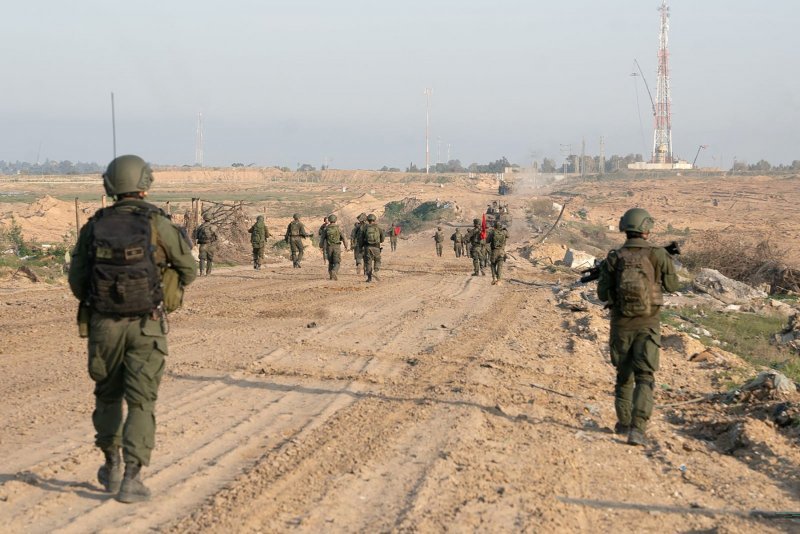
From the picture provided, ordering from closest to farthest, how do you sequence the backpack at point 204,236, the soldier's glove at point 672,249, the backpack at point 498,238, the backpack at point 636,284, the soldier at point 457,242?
the backpack at point 636,284
the soldier's glove at point 672,249
the backpack at point 498,238
the backpack at point 204,236
the soldier at point 457,242

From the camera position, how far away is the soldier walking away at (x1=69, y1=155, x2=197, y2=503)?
4.97 meters

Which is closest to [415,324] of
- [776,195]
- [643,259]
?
[643,259]

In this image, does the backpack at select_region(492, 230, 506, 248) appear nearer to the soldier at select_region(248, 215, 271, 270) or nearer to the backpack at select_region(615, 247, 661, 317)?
the soldier at select_region(248, 215, 271, 270)

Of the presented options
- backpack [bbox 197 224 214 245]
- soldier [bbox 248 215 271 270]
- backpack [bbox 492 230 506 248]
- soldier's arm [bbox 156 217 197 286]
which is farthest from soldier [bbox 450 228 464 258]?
soldier's arm [bbox 156 217 197 286]

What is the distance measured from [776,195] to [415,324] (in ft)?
237

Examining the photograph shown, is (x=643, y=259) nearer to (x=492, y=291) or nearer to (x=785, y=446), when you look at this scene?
(x=785, y=446)

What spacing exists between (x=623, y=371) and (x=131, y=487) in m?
3.90

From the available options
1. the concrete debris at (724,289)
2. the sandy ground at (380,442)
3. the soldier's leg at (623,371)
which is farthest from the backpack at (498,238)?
the soldier's leg at (623,371)

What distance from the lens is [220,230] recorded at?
3011 cm

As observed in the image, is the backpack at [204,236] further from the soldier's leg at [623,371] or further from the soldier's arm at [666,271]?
the soldier's arm at [666,271]

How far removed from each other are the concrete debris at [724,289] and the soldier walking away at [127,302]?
1728 cm

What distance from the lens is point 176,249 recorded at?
17.1ft

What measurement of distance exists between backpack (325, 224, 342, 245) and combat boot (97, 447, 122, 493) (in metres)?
15.4

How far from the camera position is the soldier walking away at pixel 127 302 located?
4.97m
